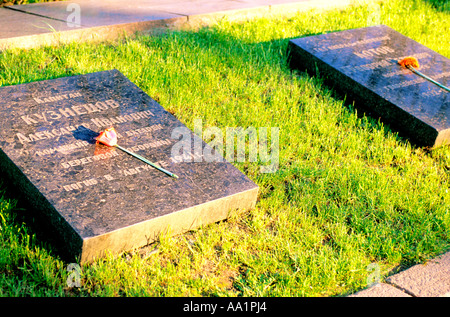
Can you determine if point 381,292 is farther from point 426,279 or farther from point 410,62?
point 410,62

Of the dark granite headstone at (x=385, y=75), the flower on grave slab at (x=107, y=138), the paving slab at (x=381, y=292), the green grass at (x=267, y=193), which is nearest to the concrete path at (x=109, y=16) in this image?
the green grass at (x=267, y=193)

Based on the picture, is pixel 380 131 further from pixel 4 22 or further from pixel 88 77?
pixel 4 22

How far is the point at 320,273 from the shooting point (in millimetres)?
2201

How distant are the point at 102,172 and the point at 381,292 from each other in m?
1.36

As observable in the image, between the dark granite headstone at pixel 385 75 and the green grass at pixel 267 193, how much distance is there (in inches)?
4.4

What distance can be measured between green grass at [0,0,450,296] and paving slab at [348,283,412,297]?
0.07m

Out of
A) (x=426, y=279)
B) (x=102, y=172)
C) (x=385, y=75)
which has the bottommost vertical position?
(x=426, y=279)

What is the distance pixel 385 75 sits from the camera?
3680 mm

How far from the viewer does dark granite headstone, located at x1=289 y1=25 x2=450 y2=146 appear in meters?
3.28

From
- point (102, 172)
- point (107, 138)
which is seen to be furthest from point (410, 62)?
point (102, 172)

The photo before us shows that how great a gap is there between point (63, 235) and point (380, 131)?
2.18m

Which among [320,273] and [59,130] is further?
[59,130]

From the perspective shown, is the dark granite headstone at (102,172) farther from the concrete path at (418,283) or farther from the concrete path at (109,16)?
the concrete path at (109,16)

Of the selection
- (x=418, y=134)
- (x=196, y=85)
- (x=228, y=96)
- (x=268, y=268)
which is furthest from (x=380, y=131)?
(x=268, y=268)
